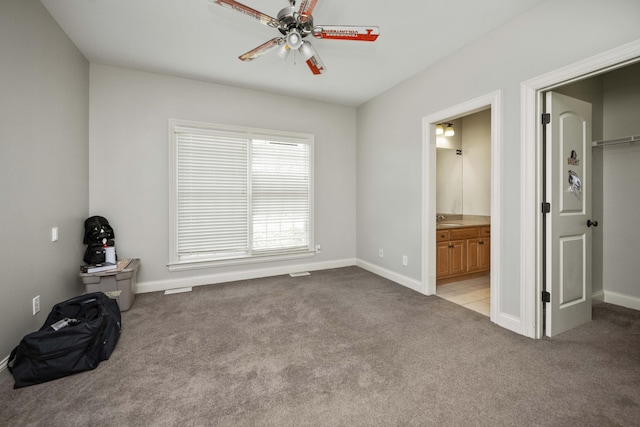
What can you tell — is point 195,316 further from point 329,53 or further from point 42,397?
point 329,53

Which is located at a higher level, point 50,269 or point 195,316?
point 50,269

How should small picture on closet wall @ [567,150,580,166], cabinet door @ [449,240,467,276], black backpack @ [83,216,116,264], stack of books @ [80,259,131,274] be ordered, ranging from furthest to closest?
cabinet door @ [449,240,467,276]
black backpack @ [83,216,116,264]
stack of books @ [80,259,131,274]
small picture on closet wall @ [567,150,580,166]

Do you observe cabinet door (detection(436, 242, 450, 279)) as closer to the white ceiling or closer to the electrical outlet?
the white ceiling

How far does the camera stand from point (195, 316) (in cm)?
286

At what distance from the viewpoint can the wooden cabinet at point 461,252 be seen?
12.3 ft

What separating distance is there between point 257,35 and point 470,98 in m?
2.32

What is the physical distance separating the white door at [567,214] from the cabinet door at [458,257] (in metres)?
1.41

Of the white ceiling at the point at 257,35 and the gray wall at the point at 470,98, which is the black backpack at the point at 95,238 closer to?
the white ceiling at the point at 257,35

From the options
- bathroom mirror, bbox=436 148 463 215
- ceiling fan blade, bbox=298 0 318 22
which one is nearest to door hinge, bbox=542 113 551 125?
ceiling fan blade, bbox=298 0 318 22

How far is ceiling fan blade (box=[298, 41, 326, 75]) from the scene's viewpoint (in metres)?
2.21

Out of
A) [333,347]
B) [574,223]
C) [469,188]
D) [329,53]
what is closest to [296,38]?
[329,53]

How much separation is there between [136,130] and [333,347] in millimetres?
3557

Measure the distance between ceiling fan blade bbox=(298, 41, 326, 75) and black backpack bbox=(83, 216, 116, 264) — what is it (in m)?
2.95

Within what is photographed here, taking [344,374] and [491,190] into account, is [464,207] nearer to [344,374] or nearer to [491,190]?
[491,190]
